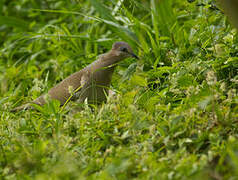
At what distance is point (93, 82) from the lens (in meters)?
4.01

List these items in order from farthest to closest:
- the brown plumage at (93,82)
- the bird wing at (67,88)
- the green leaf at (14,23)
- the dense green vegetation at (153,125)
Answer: the green leaf at (14,23) → the bird wing at (67,88) → the brown plumage at (93,82) → the dense green vegetation at (153,125)

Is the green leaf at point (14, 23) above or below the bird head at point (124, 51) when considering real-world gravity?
below

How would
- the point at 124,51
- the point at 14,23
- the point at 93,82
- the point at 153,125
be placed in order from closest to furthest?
the point at 153,125 < the point at 93,82 < the point at 124,51 < the point at 14,23

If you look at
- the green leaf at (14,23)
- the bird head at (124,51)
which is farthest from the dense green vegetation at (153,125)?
the green leaf at (14,23)

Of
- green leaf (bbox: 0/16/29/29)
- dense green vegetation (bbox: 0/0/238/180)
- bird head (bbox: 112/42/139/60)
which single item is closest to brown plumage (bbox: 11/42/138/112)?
bird head (bbox: 112/42/139/60)

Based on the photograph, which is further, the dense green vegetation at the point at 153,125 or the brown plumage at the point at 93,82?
the brown plumage at the point at 93,82

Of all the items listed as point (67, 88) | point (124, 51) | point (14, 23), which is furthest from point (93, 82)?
point (14, 23)

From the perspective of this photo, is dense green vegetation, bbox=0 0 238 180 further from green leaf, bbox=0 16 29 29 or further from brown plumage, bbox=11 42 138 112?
green leaf, bbox=0 16 29 29

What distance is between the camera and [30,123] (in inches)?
128

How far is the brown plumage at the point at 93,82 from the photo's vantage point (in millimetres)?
3939

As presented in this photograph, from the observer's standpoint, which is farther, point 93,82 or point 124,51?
point 124,51

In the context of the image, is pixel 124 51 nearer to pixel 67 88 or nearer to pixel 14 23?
pixel 67 88

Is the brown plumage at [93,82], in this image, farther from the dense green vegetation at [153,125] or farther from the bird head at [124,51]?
the dense green vegetation at [153,125]

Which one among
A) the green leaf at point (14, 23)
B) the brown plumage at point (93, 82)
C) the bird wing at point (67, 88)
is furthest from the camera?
the green leaf at point (14, 23)
